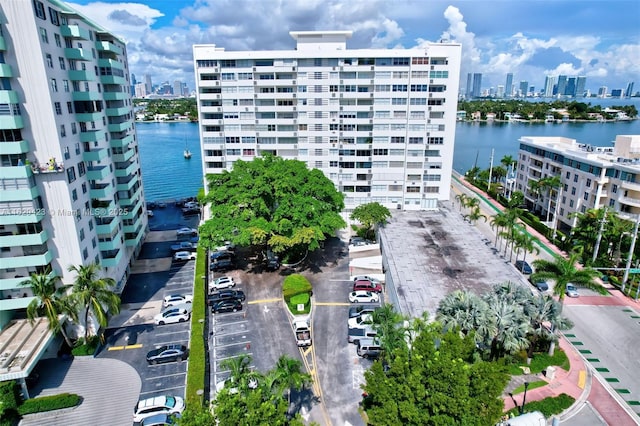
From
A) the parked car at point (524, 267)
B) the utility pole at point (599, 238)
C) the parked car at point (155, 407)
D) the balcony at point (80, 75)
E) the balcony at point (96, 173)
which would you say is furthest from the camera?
the parked car at point (524, 267)

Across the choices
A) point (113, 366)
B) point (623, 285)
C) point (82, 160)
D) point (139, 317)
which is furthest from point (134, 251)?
point (623, 285)

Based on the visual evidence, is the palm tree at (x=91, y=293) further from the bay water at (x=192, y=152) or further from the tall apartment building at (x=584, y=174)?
the tall apartment building at (x=584, y=174)

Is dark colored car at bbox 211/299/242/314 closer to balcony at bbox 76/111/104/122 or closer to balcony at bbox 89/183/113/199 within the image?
balcony at bbox 89/183/113/199

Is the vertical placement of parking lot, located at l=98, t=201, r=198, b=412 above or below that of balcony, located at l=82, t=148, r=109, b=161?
below

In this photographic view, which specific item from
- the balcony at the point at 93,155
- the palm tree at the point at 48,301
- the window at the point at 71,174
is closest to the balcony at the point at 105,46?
the balcony at the point at 93,155

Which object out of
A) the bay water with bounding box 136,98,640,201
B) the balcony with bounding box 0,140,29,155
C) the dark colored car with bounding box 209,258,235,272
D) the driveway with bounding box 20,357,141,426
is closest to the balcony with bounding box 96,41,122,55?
the balcony with bounding box 0,140,29,155

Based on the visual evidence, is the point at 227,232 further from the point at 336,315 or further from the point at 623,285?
the point at 623,285
